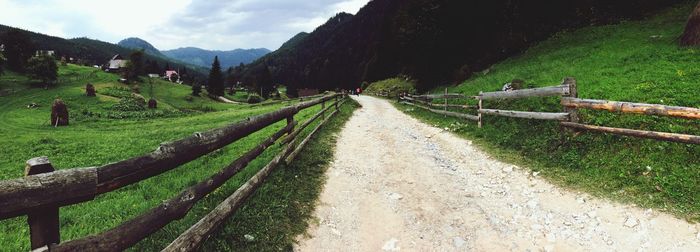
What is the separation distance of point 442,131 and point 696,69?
346 inches

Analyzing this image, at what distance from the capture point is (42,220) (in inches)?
99.6

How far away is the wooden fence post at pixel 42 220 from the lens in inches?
97.2

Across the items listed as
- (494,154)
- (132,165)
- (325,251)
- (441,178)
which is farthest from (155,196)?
(494,154)

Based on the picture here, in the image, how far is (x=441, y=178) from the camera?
8.78 metres

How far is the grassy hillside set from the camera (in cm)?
704

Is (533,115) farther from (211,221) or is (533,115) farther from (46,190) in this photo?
(46,190)

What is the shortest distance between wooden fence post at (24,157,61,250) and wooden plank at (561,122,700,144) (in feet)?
31.8

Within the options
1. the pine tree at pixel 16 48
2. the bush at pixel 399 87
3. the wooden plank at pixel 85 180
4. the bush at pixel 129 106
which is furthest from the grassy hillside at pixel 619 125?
the pine tree at pixel 16 48

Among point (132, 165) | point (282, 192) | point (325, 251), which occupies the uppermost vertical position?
point (132, 165)

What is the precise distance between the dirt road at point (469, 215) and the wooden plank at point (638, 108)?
2428mm

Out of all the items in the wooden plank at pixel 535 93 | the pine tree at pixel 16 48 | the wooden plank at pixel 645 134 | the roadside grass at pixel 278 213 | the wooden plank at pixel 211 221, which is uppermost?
the pine tree at pixel 16 48

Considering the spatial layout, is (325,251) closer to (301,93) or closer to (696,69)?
(696,69)

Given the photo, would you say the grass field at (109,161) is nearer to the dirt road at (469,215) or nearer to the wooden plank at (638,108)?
the dirt road at (469,215)

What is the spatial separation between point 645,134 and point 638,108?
610 mm
